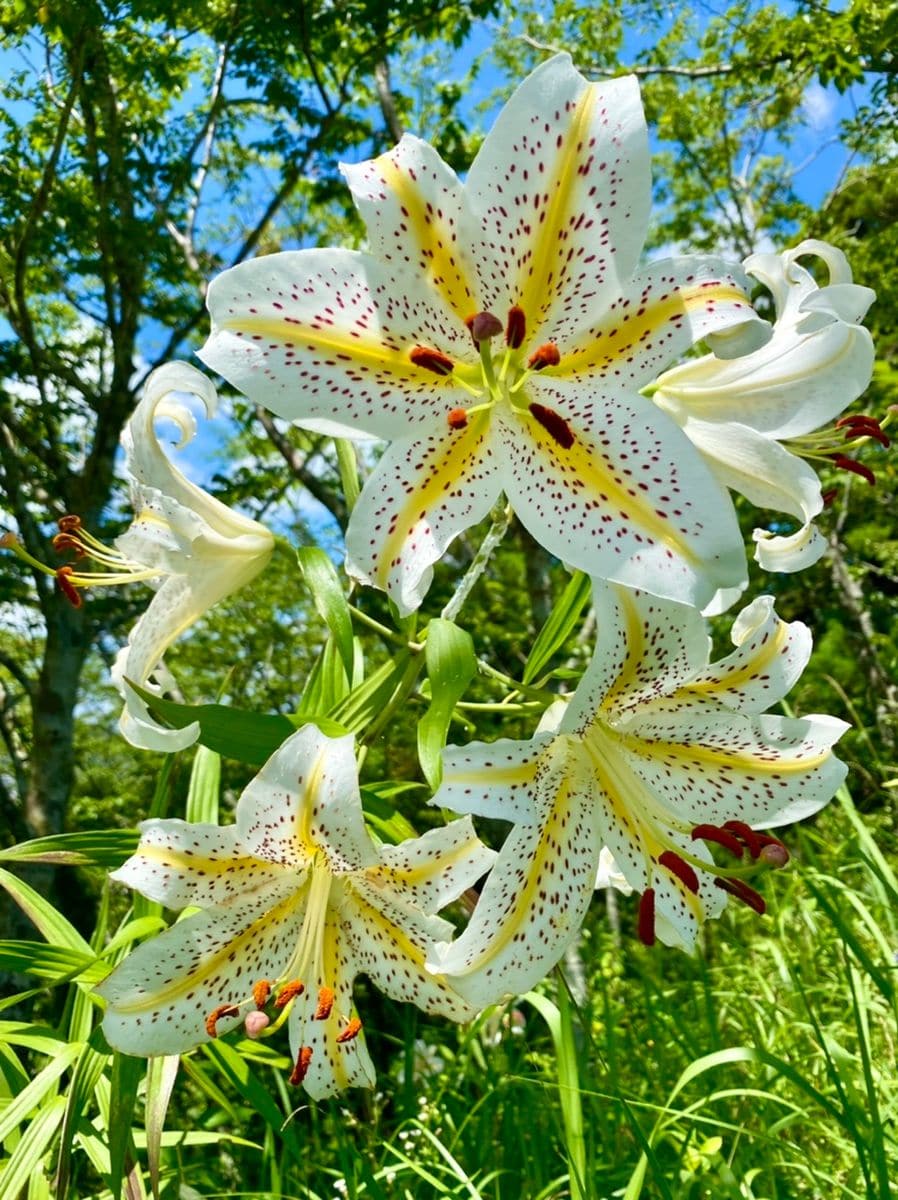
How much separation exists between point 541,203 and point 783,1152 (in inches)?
85.1

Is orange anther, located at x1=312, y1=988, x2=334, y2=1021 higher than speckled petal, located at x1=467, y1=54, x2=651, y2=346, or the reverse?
speckled petal, located at x1=467, y1=54, x2=651, y2=346

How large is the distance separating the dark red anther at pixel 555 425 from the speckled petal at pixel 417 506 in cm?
8

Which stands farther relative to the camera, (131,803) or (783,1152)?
(131,803)

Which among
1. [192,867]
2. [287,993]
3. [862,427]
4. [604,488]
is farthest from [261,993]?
[862,427]

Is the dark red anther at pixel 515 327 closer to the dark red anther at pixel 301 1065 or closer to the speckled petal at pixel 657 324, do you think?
the speckled petal at pixel 657 324

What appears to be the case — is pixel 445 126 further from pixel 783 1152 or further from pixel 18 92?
pixel 783 1152

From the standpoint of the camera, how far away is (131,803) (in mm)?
9398

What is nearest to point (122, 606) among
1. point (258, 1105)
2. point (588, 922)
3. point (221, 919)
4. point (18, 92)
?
point (18, 92)

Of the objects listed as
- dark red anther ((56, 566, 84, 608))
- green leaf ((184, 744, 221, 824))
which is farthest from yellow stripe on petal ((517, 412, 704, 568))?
green leaf ((184, 744, 221, 824))

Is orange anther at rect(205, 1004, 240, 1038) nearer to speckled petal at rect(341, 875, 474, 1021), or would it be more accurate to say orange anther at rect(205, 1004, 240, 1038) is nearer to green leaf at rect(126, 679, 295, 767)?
speckled petal at rect(341, 875, 474, 1021)

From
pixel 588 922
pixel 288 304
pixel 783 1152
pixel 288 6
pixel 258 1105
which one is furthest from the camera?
pixel 588 922

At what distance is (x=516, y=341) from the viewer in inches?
35.3

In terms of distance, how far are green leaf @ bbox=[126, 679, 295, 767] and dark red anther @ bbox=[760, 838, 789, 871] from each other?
466mm

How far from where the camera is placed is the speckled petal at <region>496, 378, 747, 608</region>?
0.76m
